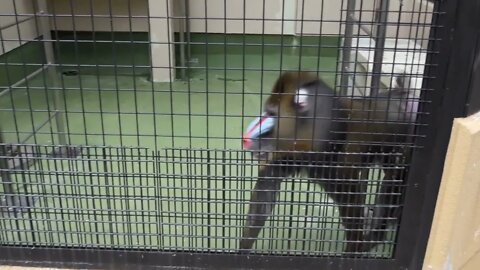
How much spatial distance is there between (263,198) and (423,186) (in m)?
0.52

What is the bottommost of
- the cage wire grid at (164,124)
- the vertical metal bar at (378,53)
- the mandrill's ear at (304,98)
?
the cage wire grid at (164,124)

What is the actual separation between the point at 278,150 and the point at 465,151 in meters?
0.54

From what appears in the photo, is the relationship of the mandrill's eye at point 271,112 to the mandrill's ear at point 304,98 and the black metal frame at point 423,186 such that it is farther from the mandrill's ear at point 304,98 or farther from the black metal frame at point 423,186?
the black metal frame at point 423,186

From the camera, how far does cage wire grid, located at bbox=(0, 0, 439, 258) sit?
5.02 ft

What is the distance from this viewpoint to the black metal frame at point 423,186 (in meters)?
1.27

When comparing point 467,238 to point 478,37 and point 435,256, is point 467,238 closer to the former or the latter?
point 435,256

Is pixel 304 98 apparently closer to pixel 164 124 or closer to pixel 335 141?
pixel 335 141

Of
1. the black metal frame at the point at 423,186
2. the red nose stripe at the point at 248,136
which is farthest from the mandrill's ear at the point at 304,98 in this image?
the black metal frame at the point at 423,186

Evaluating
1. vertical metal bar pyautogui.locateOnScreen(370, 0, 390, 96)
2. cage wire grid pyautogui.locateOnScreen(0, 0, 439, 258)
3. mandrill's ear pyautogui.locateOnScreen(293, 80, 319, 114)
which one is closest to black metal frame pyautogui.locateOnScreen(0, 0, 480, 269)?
cage wire grid pyautogui.locateOnScreen(0, 0, 439, 258)

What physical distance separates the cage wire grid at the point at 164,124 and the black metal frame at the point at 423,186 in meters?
0.03

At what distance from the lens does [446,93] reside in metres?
1.34

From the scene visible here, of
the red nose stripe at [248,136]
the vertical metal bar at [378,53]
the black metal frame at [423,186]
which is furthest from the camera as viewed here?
the red nose stripe at [248,136]

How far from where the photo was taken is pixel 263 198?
1.61 metres

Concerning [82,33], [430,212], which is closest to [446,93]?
[430,212]
